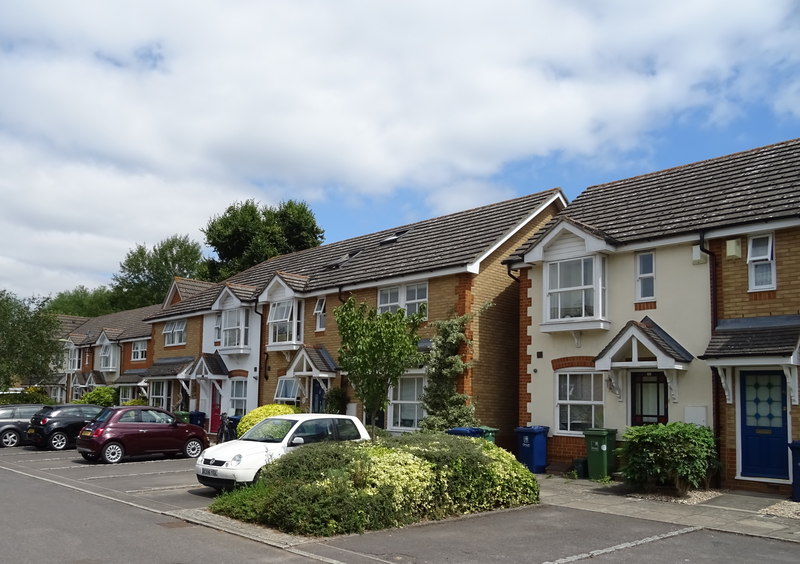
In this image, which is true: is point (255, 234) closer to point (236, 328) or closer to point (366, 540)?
point (236, 328)

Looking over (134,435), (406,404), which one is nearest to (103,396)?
(134,435)

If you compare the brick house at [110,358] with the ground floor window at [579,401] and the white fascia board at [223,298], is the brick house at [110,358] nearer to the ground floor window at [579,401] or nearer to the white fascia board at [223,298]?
the white fascia board at [223,298]

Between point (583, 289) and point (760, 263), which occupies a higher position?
point (760, 263)

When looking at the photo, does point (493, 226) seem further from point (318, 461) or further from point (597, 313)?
point (318, 461)

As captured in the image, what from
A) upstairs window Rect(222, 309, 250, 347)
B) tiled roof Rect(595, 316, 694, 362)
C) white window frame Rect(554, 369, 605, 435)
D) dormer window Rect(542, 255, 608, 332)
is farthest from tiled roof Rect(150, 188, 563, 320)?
tiled roof Rect(595, 316, 694, 362)

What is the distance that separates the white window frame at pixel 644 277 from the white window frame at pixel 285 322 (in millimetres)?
12944

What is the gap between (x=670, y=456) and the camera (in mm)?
14133

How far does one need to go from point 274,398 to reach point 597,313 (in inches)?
525

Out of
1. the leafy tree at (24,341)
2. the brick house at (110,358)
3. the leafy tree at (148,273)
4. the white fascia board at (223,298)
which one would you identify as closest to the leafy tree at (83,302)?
the leafy tree at (148,273)

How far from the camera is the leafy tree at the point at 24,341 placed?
4006 cm

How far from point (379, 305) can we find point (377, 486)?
1249cm

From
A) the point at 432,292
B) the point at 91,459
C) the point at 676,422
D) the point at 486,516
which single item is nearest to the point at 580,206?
the point at 432,292

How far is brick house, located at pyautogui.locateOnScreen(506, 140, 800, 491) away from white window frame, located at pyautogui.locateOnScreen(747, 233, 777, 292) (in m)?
0.02

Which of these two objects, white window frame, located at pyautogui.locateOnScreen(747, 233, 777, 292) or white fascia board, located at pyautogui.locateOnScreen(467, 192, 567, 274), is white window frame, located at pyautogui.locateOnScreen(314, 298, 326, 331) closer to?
white fascia board, located at pyautogui.locateOnScreen(467, 192, 567, 274)
